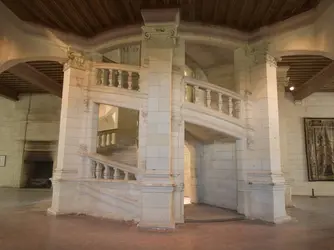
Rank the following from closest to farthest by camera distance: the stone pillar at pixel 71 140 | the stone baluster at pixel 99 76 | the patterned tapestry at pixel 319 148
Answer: the stone pillar at pixel 71 140, the stone baluster at pixel 99 76, the patterned tapestry at pixel 319 148

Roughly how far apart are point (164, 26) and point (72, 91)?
2.43 metres

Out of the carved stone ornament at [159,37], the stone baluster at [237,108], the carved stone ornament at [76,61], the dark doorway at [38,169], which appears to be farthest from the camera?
the dark doorway at [38,169]

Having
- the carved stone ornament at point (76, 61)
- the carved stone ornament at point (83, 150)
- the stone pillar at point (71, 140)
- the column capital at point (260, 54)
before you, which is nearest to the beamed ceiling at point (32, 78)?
the carved stone ornament at point (76, 61)

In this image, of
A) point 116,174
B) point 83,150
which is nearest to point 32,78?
point 83,150

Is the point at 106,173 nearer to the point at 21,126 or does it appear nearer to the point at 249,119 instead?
the point at 249,119

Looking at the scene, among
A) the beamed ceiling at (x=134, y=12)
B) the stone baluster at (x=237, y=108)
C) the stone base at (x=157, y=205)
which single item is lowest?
the stone base at (x=157, y=205)

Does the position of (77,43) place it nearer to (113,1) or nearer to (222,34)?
(113,1)

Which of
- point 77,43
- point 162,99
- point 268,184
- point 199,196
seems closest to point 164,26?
point 162,99

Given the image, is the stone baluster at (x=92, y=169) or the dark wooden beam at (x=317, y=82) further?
the dark wooden beam at (x=317, y=82)

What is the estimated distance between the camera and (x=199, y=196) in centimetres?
729

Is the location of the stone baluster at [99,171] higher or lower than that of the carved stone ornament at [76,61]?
lower

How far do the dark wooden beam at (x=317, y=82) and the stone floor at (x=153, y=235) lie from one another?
413 cm

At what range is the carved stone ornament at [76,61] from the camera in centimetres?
597

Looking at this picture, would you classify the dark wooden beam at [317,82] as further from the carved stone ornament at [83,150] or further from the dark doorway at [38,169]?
the dark doorway at [38,169]
